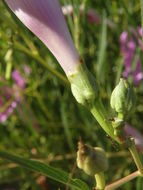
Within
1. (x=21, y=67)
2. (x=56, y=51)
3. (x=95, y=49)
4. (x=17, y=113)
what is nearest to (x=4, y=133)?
(x=17, y=113)

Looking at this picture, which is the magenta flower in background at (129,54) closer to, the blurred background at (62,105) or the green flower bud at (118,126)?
the blurred background at (62,105)

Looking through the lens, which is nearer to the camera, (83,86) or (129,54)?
(83,86)

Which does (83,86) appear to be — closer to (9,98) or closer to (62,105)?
(62,105)

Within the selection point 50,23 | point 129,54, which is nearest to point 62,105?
point 129,54

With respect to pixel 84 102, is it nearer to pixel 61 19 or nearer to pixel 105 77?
pixel 61 19

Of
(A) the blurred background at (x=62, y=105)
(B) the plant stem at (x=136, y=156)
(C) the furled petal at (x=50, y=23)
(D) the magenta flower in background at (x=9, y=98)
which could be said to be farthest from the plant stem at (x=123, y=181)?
(D) the magenta flower in background at (x=9, y=98)
